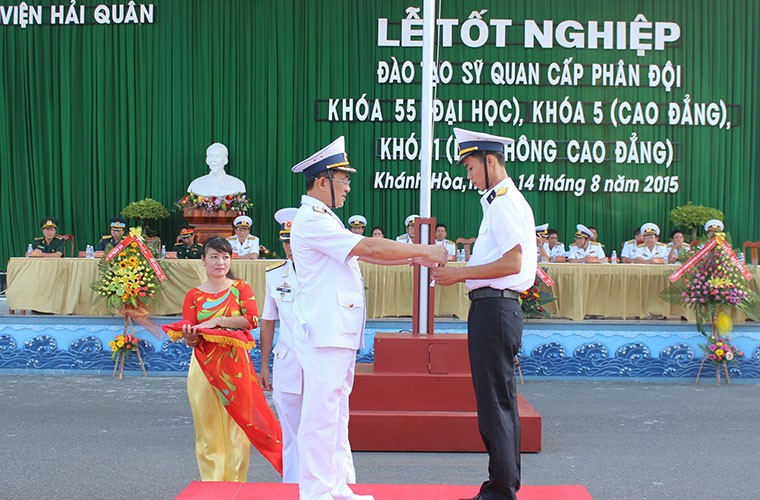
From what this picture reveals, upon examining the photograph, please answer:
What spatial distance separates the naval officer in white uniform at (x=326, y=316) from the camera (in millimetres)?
3475

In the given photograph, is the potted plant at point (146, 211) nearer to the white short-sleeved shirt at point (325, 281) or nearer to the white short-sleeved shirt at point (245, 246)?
the white short-sleeved shirt at point (245, 246)

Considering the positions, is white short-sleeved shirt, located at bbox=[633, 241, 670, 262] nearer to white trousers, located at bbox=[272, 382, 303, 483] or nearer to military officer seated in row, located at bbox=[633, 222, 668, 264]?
military officer seated in row, located at bbox=[633, 222, 668, 264]

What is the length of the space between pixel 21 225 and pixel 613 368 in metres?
10.3

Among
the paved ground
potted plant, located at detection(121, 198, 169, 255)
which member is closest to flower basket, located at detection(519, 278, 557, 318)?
the paved ground

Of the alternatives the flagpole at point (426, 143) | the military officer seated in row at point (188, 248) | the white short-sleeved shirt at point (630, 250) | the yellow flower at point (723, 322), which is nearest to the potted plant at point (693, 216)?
the white short-sleeved shirt at point (630, 250)

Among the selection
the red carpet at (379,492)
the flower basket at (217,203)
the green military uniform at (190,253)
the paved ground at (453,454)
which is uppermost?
the flower basket at (217,203)

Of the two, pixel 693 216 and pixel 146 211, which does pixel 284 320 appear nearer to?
pixel 146 211

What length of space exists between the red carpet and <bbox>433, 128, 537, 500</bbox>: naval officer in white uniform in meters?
0.26

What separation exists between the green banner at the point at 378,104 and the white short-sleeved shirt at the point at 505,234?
34.1ft

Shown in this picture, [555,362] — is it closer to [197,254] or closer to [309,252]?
[197,254]

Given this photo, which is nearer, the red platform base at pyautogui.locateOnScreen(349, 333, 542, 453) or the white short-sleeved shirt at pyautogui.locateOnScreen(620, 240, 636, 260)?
the red platform base at pyautogui.locateOnScreen(349, 333, 542, 453)

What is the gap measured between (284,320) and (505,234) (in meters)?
1.59

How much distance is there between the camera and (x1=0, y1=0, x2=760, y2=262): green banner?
14.1 metres

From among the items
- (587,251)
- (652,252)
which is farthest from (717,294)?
(587,251)
